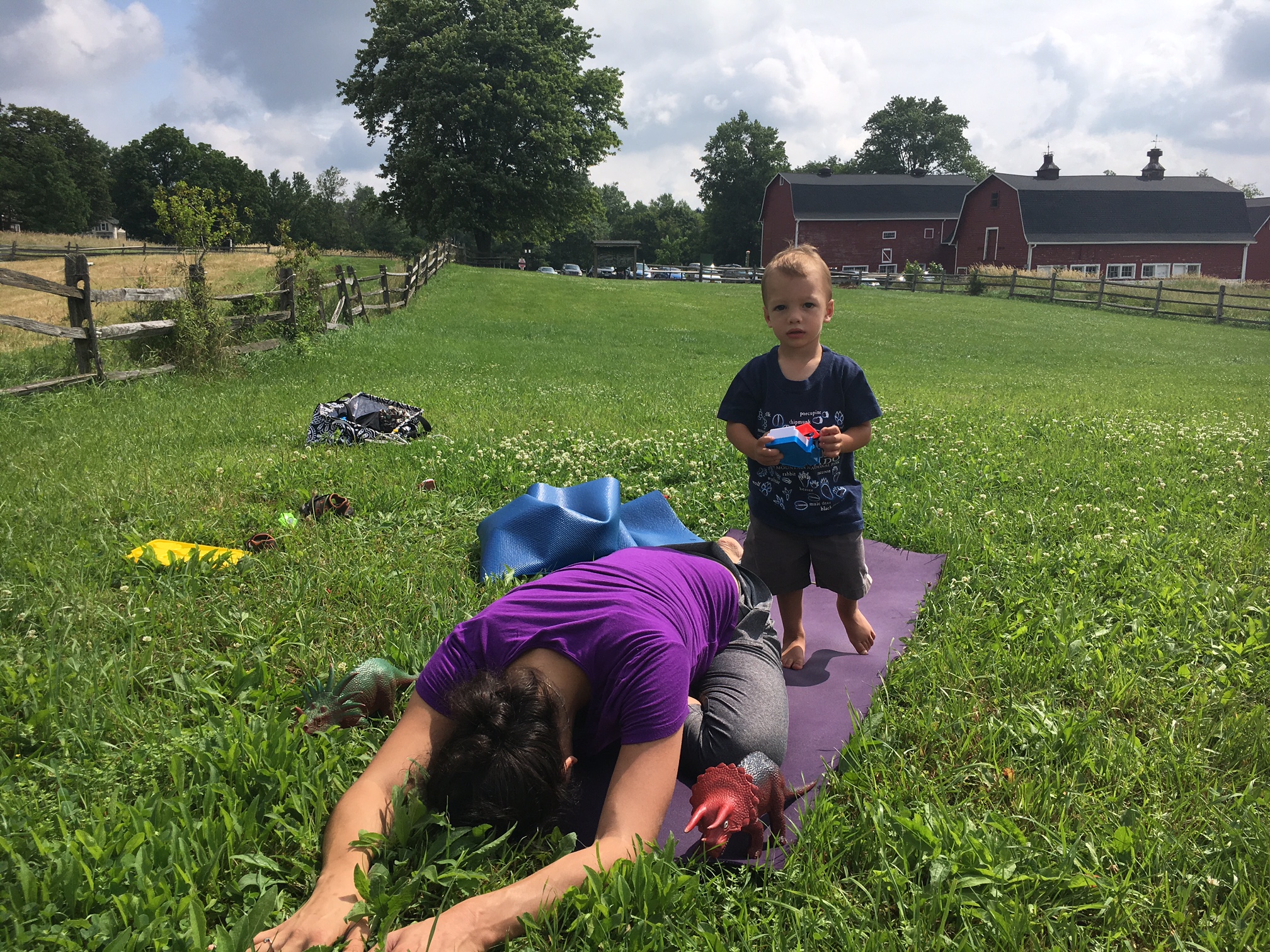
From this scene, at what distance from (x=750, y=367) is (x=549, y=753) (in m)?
2.18

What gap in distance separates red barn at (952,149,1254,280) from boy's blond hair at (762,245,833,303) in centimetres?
5556

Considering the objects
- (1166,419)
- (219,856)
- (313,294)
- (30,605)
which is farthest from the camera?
(313,294)

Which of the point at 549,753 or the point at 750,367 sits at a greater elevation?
the point at 750,367

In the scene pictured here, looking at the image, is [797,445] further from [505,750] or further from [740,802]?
[505,750]

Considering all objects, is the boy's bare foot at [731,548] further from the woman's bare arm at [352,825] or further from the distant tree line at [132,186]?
the distant tree line at [132,186]

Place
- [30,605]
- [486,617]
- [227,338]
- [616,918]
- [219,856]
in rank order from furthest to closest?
[227,338], [30,605], [486,617], [219,856], [616,918]

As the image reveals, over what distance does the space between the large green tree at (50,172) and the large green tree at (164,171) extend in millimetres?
2710

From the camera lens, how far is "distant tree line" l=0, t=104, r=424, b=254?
80500 millimetres

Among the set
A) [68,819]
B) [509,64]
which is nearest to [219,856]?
[68,819]

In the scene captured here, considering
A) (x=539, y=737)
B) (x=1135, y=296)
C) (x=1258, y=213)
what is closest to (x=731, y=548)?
(x=539, y=737)

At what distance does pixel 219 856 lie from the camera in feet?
7.22

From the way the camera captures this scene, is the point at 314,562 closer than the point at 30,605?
No

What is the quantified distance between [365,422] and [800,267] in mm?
5311

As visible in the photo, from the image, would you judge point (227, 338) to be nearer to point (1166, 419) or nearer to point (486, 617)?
point (486, 617)
